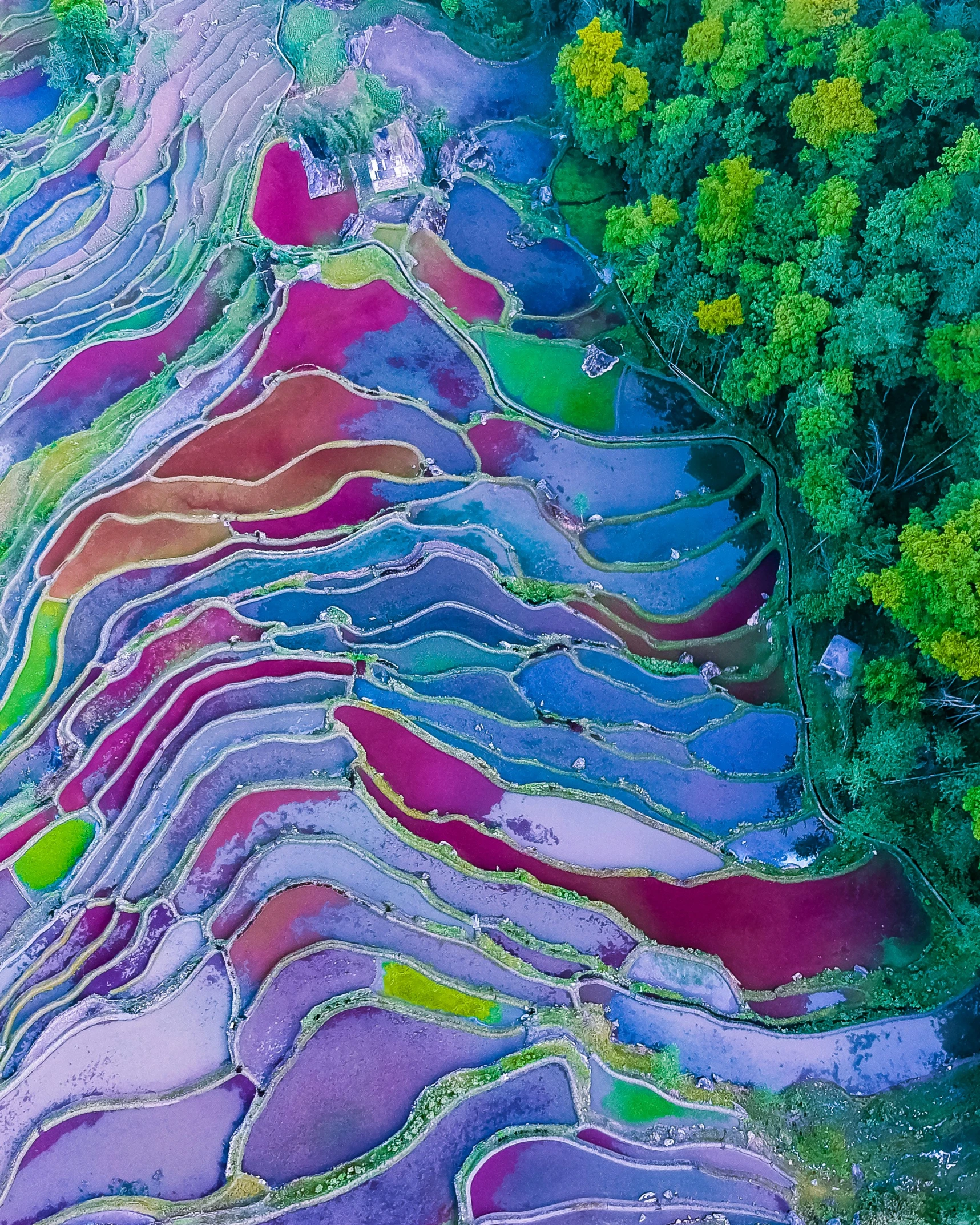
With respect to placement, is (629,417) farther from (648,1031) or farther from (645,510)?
(648,1031)

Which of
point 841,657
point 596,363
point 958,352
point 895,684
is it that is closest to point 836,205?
point 958,352

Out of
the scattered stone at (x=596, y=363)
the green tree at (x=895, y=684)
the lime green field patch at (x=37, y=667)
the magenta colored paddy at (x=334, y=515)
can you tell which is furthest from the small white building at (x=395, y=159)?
the green tree at (x=895, y=684)

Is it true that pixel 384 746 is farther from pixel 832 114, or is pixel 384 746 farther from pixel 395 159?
pixel 395 159

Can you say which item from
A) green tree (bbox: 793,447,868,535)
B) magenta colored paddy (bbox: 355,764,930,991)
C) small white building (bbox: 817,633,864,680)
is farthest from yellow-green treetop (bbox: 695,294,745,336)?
magenta colored paddy (bbox: 355,764,930,991)

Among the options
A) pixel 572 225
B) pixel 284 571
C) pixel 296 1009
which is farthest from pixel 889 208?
pixel 296 1009

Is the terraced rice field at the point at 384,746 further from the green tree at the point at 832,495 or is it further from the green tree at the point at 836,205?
the green tree at the point at 836,205

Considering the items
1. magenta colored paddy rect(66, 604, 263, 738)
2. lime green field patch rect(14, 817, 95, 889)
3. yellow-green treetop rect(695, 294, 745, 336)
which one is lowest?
lime green field patch rect(14, 817, 95, 889)

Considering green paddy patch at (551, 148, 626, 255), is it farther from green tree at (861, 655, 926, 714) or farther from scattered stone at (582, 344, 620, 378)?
green tree at (861, 655, 926, 714)
